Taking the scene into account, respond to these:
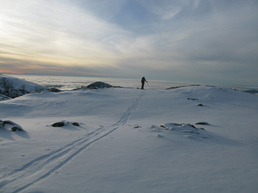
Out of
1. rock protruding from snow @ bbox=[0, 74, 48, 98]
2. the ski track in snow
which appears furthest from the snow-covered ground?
rock protruding from snow @ bbox=[0, 74, 48, 98]

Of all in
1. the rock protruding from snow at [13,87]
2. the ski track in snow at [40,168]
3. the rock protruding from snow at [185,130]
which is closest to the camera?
the ski track in snow at [40,168]

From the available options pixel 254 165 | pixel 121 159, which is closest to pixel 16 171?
pixel 121 159

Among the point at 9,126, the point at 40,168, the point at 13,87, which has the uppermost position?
the point at 13,87

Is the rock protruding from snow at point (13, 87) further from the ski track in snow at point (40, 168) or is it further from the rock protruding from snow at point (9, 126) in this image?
the ski track in snow at point (40, 168)

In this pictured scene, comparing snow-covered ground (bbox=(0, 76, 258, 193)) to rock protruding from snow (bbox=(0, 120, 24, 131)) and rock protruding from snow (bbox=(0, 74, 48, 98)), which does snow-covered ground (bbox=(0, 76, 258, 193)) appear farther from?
rock protruding from snow (bbox=(0, 74, 48, 98))

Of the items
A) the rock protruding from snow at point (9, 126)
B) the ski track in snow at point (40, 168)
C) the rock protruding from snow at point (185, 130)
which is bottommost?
the ski track in snow at point (40, 168)

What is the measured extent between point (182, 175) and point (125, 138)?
4.06 m

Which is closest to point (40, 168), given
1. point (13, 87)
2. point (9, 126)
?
point (9, 126)

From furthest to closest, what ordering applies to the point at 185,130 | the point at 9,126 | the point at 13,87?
the point at 13,87
the point at 185,130
the point at 9,126

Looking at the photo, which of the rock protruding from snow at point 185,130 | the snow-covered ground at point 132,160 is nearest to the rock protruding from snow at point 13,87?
the snow-covered ground at point 132,160

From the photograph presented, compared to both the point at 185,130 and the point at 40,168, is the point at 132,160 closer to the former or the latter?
the point at 40,168

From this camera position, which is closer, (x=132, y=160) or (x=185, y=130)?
(x=132, y=160)

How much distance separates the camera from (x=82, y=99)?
21812 mm

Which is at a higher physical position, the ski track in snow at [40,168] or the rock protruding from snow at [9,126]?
the rock protruding from snow at [9,126]
